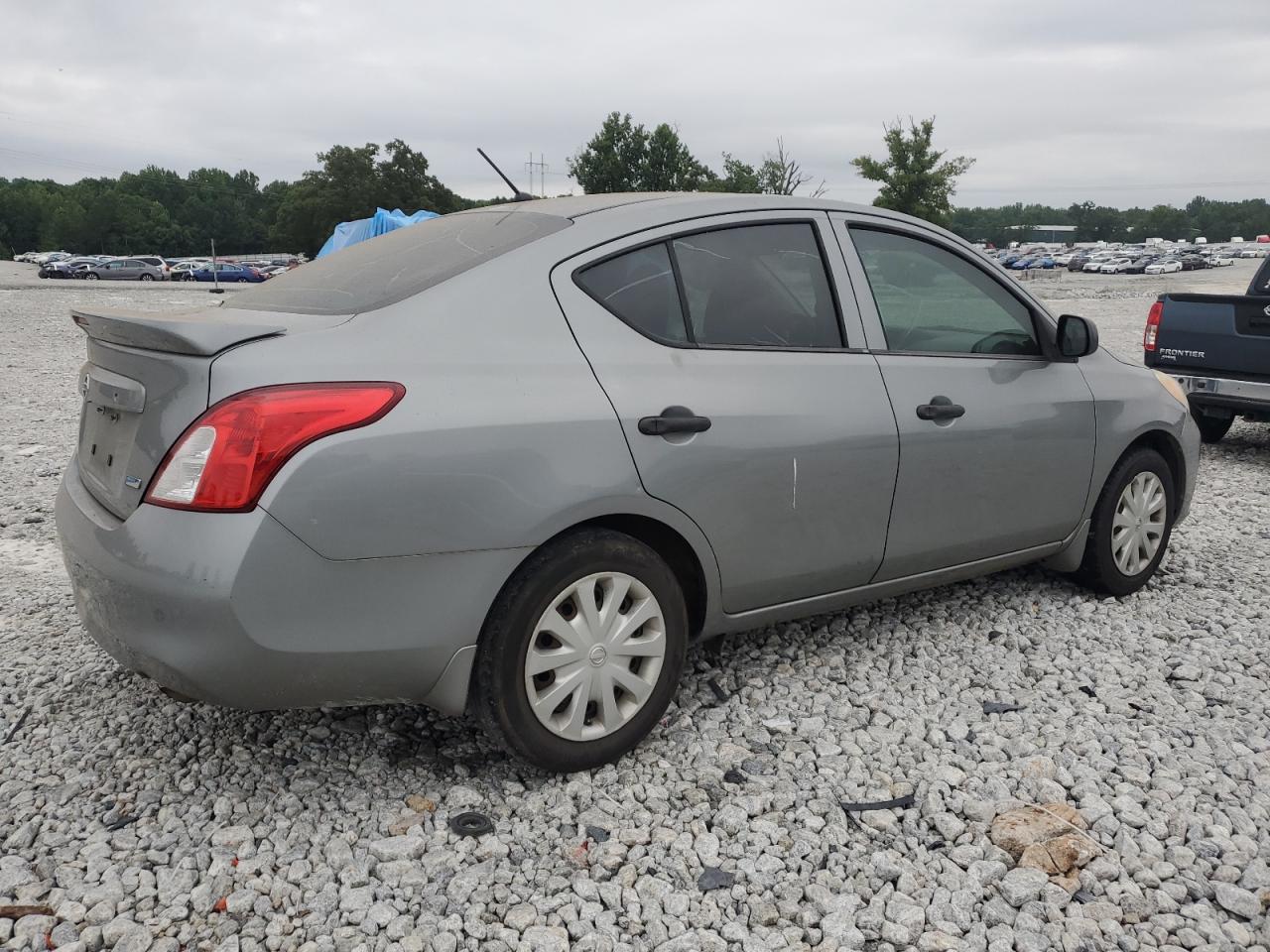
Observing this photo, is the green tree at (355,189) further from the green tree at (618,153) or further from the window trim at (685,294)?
the window trim at (685,294)

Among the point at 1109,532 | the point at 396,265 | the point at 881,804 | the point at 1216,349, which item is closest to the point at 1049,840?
the point at 881,804

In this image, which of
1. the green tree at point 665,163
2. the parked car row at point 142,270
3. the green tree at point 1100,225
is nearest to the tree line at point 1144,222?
the green tree at point 1100,225

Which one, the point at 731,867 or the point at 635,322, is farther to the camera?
the point at 635,322

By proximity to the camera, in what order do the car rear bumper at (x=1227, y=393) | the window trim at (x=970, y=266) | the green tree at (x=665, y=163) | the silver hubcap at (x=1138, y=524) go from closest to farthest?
1. the window trim at (x=970, y=266)
2. the silver hubcap at (x=1138, y=524)
3. the car rear bumper at (x=1227, y=393)
4. the green tree at (x=665, y=163)

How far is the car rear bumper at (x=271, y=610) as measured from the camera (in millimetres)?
2477

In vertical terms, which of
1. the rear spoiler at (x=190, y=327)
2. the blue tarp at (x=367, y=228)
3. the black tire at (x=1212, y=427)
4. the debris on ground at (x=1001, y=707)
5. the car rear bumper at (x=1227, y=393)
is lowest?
the debris on ground at (x=1001, y=707)

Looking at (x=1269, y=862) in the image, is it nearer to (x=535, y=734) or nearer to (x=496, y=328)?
(x=535, y=734)

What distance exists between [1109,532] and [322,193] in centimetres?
8536

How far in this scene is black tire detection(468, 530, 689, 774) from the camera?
2816 mm

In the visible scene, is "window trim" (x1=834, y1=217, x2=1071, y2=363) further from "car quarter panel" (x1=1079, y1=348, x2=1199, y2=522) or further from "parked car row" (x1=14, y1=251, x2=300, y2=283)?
"parked car row" (x1=14, y1=251, x2=300, y2=283)

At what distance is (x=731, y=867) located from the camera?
2.70m

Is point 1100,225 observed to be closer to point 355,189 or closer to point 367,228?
point 355,189

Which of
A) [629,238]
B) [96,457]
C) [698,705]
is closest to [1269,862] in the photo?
[698,705]

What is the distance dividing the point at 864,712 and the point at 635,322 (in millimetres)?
1536
